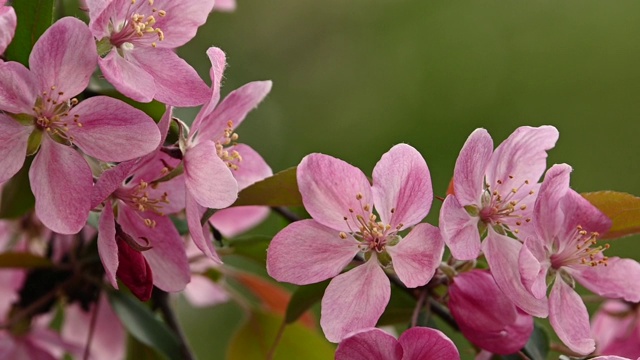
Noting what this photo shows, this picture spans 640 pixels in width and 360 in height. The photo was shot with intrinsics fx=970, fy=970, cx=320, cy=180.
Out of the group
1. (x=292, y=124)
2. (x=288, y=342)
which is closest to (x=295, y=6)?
(x=292, y=124)

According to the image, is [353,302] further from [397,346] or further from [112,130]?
[112,130]

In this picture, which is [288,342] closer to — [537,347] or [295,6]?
[537,347]

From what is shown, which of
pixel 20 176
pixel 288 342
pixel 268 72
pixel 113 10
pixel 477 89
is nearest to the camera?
pixel 113 10

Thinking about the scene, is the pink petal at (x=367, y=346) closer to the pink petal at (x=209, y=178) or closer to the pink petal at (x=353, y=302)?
the pink petal at (x=353, y=302)

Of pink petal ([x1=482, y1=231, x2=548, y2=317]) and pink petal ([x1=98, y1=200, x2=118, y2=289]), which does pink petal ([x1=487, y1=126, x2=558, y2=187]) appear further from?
pink petal ([x1=98, y1=200, x2=118, y2=289])

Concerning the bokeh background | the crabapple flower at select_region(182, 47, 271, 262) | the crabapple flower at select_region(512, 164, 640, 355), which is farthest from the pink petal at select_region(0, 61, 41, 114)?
the bokeh background

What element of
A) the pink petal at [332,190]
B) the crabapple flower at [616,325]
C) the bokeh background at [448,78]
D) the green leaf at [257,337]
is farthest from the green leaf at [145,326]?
the bokeh background at [448,78]
